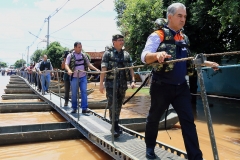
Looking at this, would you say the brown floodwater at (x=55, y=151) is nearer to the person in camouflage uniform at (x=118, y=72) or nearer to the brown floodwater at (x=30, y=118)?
the person in camouflage uniform at (x=118, y=72)

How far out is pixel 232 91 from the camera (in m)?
13.1

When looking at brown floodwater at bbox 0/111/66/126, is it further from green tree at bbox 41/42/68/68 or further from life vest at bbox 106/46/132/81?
green tree at bbox 41/42/68/68

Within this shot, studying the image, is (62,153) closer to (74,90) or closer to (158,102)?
(74,90)

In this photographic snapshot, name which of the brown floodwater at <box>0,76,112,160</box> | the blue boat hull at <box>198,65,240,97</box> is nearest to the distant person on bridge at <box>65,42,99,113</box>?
the brown floodwater at <box>0,76,112,160</box>

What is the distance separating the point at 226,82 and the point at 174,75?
465 inches

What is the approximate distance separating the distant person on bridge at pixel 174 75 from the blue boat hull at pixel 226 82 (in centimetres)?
984

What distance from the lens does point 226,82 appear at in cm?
1343

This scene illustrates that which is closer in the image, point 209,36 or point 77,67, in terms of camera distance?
point 77,67

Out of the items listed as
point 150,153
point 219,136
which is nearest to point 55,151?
point 150,153

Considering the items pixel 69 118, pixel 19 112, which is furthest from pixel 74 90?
pixel 19 112

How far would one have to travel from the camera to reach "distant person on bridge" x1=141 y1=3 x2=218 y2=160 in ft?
8.46

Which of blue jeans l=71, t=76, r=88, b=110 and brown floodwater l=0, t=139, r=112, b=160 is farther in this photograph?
blue jeans l=71, t=76, r=88, b=110

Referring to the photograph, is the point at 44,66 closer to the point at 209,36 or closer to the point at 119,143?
the point at 209,36

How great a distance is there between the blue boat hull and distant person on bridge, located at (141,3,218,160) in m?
9.84
